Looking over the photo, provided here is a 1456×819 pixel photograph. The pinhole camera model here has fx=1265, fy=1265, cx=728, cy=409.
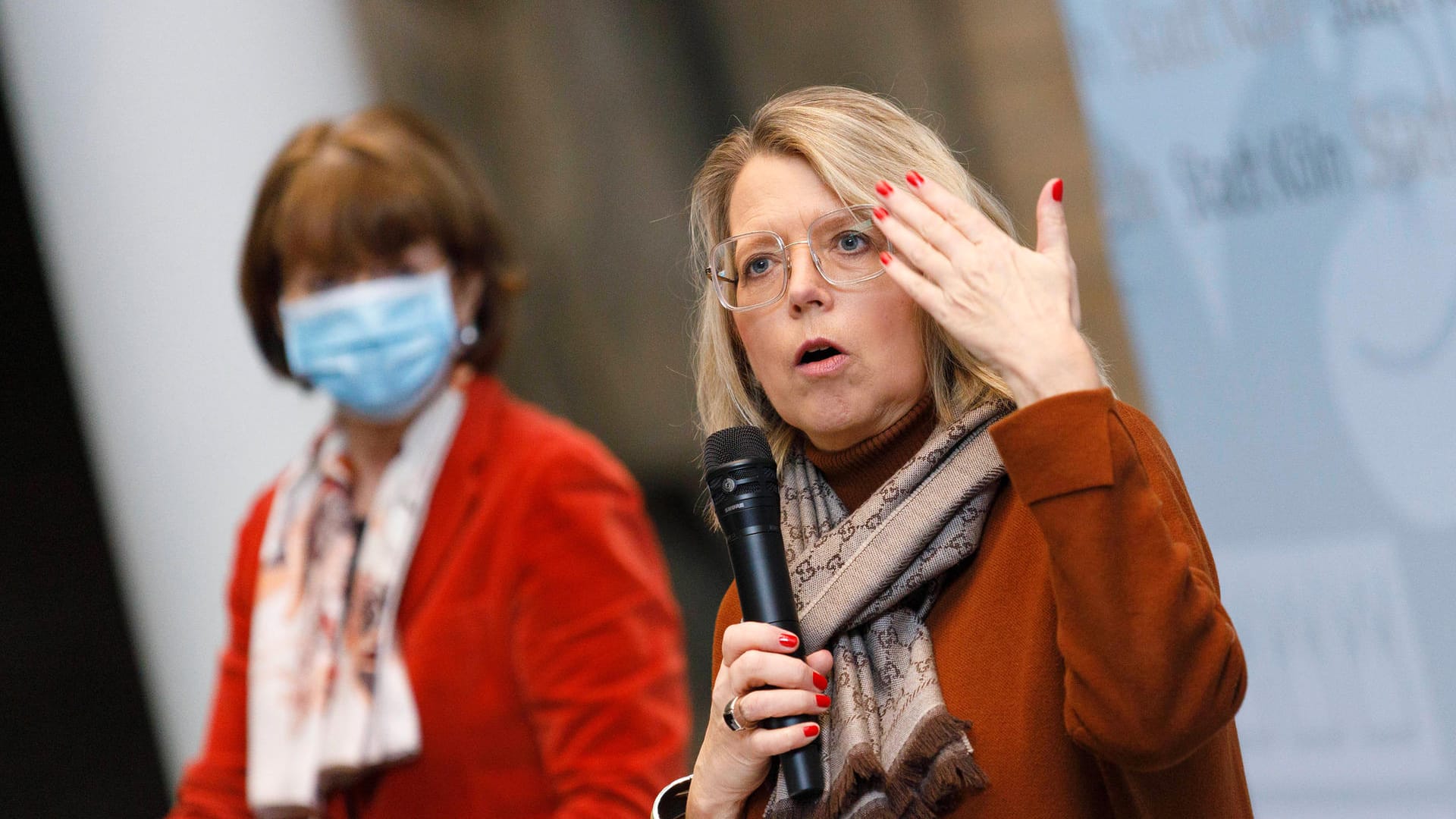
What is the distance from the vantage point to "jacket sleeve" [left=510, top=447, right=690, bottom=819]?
228 cm

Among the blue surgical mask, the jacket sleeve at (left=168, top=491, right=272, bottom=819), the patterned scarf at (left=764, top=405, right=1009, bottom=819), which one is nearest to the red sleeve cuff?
the patterned scarf at (left=764, top=405, right=1009, bottom=819)

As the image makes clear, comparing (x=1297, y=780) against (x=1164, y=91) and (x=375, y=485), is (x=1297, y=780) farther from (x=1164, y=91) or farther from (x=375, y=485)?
(x=375, y=485)

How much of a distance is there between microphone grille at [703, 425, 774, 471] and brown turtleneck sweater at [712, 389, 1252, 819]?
246 millimetres

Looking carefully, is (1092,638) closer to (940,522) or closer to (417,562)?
(940,522)

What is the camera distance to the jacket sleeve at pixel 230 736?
2549 mm

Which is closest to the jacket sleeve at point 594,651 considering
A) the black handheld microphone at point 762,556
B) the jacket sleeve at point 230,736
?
the jacket sleeve at point 230,736

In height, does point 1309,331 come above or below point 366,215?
below

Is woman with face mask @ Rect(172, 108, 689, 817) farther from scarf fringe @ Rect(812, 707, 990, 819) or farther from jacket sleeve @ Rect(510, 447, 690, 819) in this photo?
scarf fringe @ Rect(812, 707, 990, 819)

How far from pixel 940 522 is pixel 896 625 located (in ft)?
0.45

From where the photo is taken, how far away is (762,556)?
47.7 inches

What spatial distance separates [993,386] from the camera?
1.34 m

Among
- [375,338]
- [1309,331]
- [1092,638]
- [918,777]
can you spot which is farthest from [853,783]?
[375,338]

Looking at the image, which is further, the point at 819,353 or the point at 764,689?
the point at 819,353

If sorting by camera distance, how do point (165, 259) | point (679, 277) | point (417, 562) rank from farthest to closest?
point (165, 259), point (679, 277), point (417, 562)
